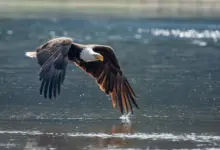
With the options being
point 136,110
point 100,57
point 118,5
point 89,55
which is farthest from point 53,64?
point 118,5

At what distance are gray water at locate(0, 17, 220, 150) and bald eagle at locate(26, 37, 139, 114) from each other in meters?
0.46

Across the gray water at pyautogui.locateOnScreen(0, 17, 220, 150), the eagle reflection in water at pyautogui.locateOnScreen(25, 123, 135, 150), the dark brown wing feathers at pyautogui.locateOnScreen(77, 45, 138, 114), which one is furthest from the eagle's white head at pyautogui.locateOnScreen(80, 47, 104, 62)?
the eagle reflection in water at pyautogui.locateOnScreen(25, 123, 135, 150)

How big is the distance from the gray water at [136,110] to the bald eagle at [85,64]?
18.2 inches

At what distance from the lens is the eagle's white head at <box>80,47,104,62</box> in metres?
13.0

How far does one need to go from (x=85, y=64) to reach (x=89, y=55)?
620mm

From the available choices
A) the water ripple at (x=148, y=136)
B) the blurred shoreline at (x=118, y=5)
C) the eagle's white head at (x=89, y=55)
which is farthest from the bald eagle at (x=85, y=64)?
the blurred shoreline at (x=118, y=5)

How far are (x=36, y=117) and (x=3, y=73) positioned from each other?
5.87 metres

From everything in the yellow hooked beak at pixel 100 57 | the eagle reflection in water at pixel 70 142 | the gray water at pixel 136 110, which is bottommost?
the gray water at pixel 136 110

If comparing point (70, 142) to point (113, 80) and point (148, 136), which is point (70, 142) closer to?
point (148, 136)

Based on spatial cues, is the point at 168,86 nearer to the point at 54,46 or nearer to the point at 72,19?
the point at 54,46

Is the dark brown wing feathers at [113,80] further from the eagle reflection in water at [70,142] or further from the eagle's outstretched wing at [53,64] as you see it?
the eagle's outstretched wing at [53,64]

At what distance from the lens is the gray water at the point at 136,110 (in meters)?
12.2

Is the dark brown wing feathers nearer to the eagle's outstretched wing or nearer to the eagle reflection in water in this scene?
the eagle reflection in water

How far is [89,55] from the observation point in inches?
512
